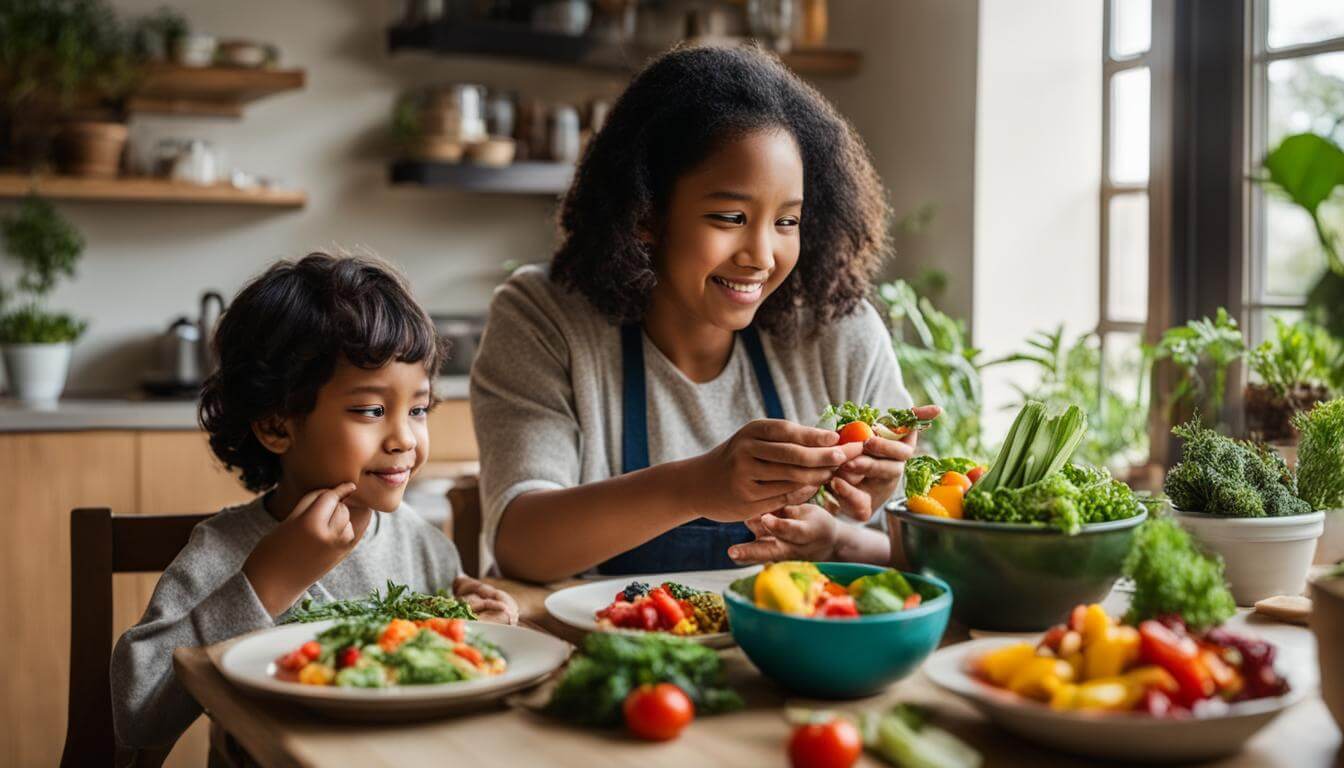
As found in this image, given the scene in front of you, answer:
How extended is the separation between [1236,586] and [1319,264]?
5.84ft

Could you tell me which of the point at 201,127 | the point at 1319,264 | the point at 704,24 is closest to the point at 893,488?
the point at 1319,264

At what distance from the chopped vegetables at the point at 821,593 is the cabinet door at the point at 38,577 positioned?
2.55m

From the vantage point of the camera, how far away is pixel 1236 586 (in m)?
1.46

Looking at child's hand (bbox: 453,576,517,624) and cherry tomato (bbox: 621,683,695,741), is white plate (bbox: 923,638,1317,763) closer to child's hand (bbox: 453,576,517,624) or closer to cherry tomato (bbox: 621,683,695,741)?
cherry tomato (bbox: 621,683,695,741)

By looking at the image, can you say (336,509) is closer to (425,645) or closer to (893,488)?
(425,645)

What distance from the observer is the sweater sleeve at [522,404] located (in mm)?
1860

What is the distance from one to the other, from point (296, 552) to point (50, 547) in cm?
218

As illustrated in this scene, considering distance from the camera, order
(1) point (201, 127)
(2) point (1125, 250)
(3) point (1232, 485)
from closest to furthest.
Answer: (3) point (1232, 485)
(2) point (1125, 250)
(1) point (201, 127)

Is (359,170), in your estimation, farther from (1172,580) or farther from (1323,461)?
(1172,580)

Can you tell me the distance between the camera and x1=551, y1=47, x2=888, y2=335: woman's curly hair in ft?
6.12

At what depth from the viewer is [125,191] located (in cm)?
361

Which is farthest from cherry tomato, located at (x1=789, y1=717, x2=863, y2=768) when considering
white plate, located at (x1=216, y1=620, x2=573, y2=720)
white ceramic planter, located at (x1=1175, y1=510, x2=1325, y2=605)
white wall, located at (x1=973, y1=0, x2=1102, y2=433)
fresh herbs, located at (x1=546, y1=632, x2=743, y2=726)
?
white wall, located at (x1=973, y1=0, x2=1102, y2=433)

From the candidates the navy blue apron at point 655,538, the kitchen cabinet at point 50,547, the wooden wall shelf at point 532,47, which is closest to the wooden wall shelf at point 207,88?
the wooden wall shelf at point 532,47

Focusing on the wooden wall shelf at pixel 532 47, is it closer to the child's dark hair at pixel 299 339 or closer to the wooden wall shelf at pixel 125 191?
the wooden wall shelf at pixel 125 191
